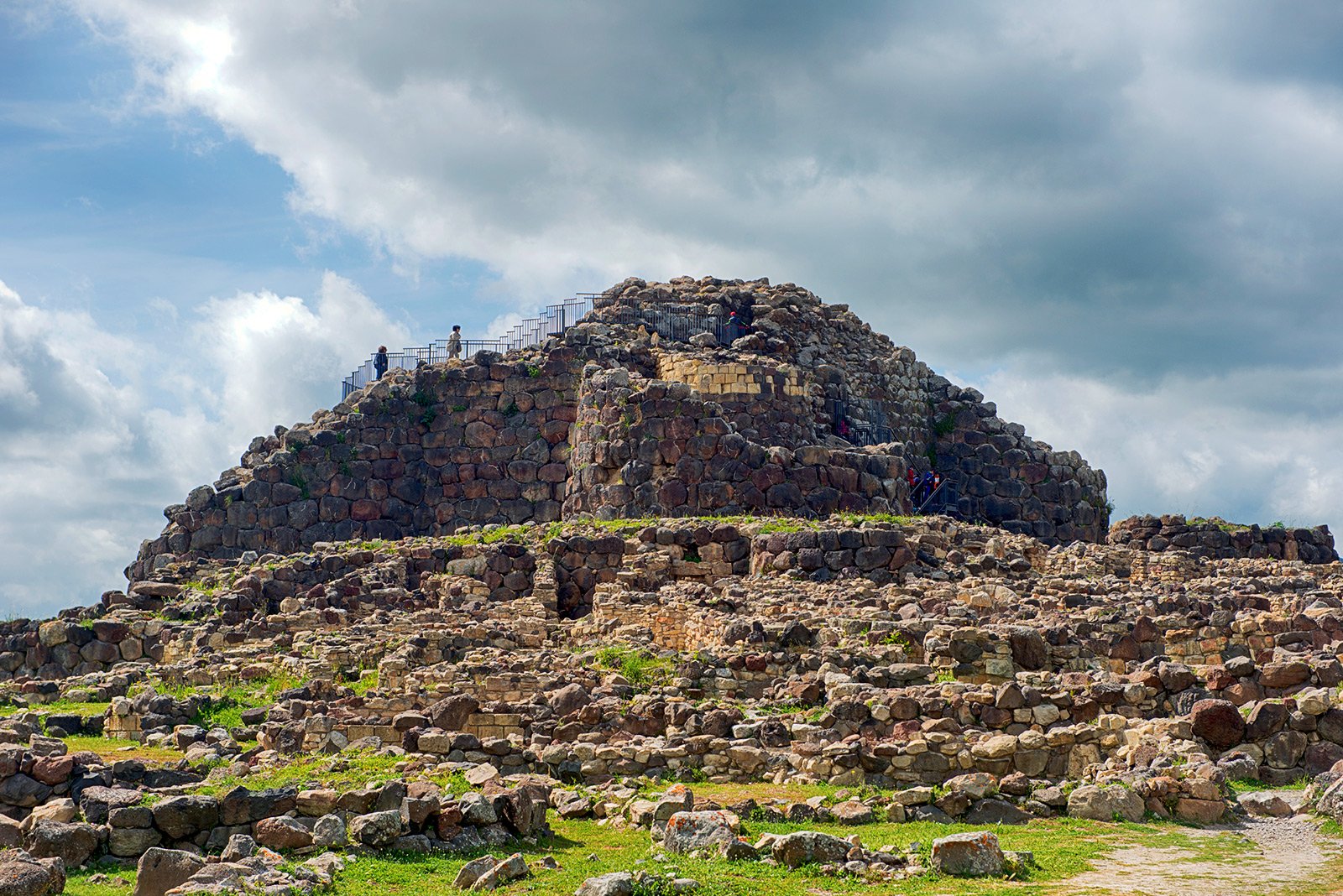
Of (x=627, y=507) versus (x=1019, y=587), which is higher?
(x=627, y=507)

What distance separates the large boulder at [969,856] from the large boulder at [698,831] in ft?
6.60

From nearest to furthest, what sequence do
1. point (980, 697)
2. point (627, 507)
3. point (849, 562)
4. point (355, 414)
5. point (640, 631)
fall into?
point (980, 697) → point (640, 631) → point (849, 562) → point (627, 507) → point (355, 414)

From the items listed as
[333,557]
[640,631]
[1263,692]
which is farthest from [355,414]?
[1263,692]

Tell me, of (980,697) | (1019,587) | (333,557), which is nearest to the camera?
(980,697)

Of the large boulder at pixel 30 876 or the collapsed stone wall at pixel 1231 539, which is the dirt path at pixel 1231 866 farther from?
the collapsed stone wall at pixel 1231 539

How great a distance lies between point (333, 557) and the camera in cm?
3809

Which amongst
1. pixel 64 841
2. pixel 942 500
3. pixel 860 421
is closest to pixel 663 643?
pixel 64 841

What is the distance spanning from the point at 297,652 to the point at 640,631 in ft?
23.0

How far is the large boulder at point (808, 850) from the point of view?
46.9 feet

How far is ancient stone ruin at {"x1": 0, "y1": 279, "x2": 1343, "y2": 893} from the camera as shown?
15805mm

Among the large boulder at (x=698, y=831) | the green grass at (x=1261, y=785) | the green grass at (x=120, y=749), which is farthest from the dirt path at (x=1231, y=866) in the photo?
the green grass at (x=120, y=749)

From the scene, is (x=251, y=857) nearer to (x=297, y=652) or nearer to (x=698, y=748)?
(x=698, y=748)

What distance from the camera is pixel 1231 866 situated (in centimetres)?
1428

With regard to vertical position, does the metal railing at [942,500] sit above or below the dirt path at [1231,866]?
above
